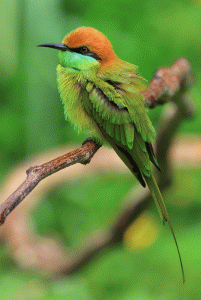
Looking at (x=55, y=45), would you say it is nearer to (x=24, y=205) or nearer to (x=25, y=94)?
(x=24, y=205)

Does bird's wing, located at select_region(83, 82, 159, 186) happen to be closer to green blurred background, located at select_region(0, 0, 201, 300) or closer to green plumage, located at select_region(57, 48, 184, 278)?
green plumage, located at select_region(57, 48, 184, 278)

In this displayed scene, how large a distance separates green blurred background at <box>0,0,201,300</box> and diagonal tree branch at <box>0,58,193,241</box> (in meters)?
0.27

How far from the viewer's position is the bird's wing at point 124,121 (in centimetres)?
118

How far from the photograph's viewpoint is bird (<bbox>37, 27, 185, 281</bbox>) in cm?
118

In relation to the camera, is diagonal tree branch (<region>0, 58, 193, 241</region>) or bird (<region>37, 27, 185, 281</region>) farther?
bird (<region>37, 27, 185, 281</region>)

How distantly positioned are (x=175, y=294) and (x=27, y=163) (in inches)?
40.7

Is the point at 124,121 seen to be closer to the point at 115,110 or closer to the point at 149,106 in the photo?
the point at 115,110

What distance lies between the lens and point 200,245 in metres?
1.99

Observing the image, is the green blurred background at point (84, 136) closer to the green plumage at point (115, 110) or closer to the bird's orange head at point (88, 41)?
the green plumage at point (115, 110)

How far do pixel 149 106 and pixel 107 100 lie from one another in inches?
9.4

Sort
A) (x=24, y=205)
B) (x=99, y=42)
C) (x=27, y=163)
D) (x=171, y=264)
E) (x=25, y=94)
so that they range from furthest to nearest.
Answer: (x=25, y=94) → (x=27, y=163) → (x=24, y=205) → (x=171, y=264) → (x=99, y=42)

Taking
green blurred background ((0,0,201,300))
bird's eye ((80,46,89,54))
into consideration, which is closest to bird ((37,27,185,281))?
bird's eye ((80,46,89,54))

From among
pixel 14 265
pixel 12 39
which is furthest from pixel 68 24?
pixel 14 265

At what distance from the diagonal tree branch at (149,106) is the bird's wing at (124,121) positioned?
3.0 inches
